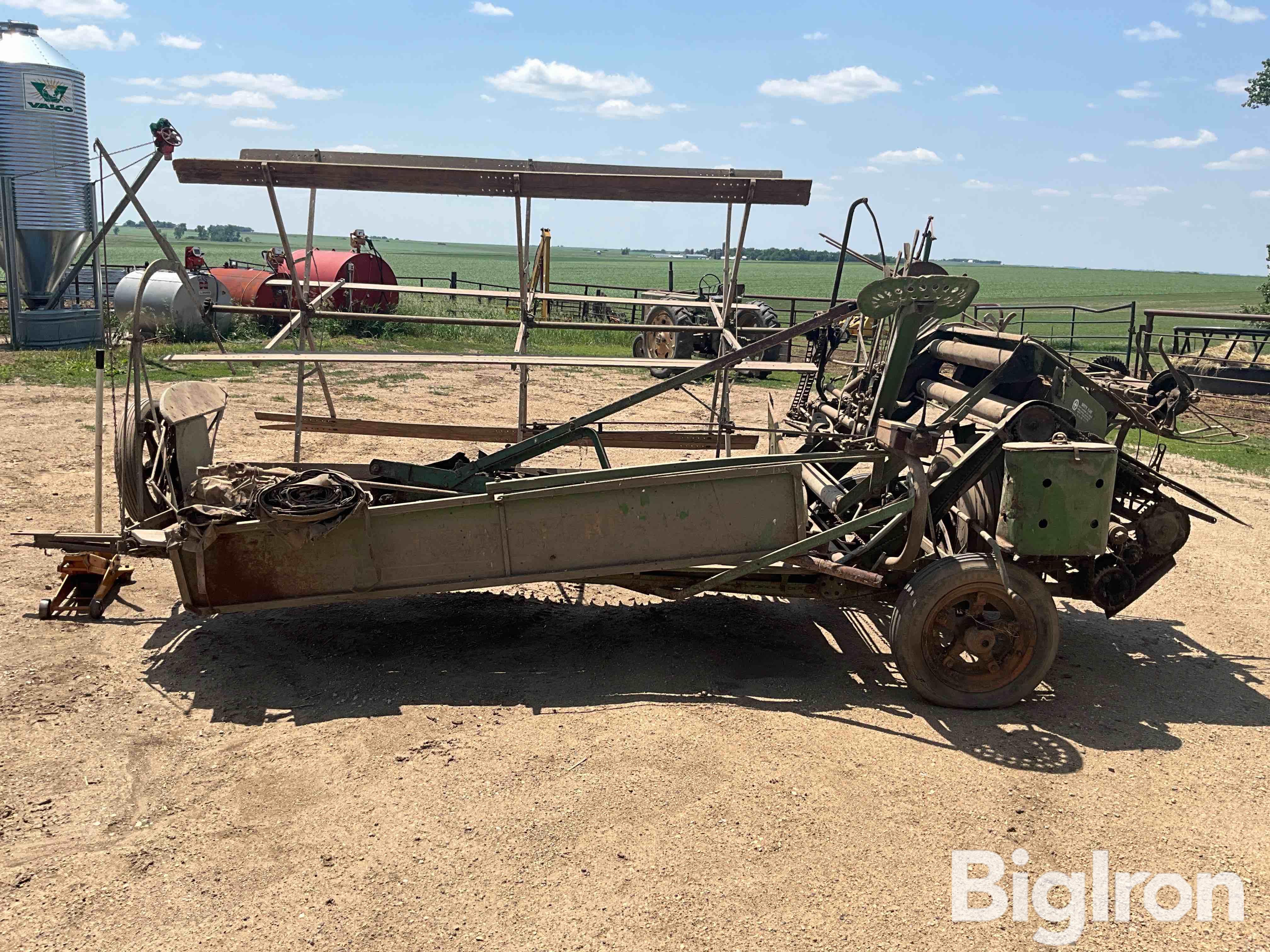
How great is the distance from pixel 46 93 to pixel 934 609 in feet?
61.6

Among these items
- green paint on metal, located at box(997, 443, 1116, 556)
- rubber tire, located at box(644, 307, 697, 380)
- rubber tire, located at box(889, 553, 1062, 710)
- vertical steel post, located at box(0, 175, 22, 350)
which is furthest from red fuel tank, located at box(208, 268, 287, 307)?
green paint on metal, located at box(997, 443, 1116, 556)

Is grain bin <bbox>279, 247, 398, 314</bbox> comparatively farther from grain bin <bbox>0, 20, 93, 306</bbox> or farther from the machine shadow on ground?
the machine shadow on ground

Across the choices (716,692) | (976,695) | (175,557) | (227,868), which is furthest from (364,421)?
(976,695)

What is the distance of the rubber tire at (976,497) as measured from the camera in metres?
5.30

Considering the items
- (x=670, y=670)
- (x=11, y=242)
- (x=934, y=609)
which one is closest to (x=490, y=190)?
(x=670, y=670)

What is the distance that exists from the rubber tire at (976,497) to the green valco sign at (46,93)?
709 inches

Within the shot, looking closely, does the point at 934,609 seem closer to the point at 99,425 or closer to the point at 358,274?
the point at 99,425

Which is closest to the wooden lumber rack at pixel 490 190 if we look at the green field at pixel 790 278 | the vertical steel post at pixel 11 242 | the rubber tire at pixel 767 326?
the rubber tire at pixel 767 326

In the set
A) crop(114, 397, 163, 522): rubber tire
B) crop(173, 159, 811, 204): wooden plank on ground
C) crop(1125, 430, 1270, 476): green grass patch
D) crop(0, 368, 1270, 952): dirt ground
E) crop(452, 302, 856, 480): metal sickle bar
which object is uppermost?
crop(173, 159, 811, 204): wooden plank on ground

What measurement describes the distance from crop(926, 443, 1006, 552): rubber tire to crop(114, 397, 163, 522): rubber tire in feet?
14.6

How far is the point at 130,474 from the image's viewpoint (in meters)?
5.57

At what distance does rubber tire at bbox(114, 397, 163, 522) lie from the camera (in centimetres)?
550

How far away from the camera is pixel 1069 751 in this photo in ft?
15.6

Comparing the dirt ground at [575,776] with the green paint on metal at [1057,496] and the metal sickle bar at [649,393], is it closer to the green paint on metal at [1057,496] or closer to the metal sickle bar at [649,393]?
the green paint on metal at [1057,496]
